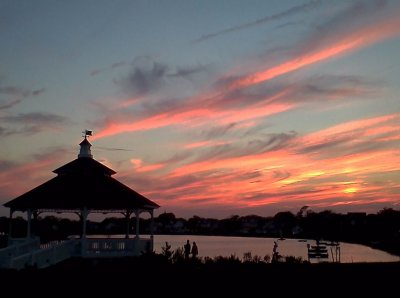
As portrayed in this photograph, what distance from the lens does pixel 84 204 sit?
27.3 meters

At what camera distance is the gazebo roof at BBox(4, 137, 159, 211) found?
2770 centimetres

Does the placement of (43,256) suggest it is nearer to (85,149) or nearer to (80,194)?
(80,194)

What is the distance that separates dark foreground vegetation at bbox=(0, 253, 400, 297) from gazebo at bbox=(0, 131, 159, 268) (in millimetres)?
9642

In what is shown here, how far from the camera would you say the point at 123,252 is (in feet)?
90.0

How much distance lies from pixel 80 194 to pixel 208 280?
13393mm

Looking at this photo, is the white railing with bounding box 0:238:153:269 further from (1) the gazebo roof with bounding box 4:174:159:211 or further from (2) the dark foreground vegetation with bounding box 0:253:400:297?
(2) the dark foreground vegetation with bounding box 0:253:400:297

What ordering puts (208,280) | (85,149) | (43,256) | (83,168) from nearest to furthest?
(208,280), (43,256), (83,168), (85,149)

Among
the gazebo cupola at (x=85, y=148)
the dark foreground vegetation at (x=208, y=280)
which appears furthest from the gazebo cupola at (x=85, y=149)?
the dark foreground vegetation at (x=208, y=280)

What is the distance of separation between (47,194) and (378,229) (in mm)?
149252

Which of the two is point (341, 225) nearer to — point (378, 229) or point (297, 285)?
point (378, 229)

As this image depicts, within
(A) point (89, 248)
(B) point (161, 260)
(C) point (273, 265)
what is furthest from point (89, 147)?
(C) point (273, 265)

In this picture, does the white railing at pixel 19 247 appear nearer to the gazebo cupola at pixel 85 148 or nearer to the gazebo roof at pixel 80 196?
the gazebo roof at pixel 80 196

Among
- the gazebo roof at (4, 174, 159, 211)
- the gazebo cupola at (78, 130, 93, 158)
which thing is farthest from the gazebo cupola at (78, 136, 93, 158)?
the gazebo roof at (4, 174, 159, 211)

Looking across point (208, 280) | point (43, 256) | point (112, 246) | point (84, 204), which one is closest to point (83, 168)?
point (84, 204)
